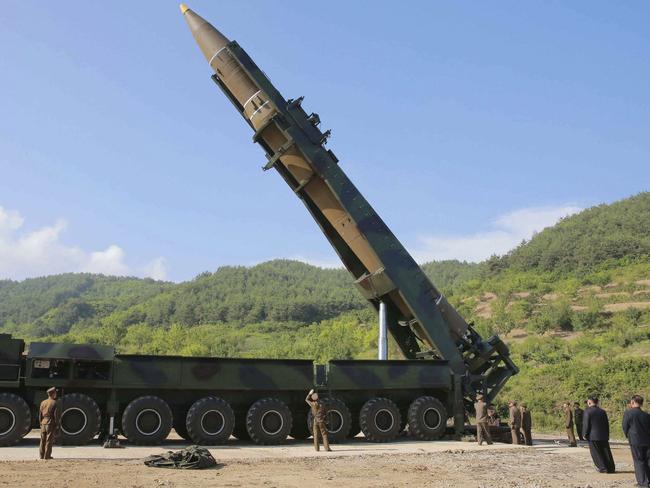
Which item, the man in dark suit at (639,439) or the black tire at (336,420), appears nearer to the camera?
the man in dark suit at (639,439)

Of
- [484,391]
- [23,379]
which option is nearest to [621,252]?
[484,391]

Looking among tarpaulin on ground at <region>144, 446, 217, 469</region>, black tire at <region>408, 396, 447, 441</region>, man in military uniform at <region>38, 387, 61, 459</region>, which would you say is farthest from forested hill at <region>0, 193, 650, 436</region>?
man in military uniform at <region>38, 387, 61, 459</region>

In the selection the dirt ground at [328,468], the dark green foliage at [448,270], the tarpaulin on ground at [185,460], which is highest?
the dark green foliage at [448,270]

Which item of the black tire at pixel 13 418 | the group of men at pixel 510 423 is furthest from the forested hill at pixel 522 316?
the black tire at pixel 13 418

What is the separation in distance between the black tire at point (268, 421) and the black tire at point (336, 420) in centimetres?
48

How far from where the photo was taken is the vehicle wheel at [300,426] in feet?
37.7

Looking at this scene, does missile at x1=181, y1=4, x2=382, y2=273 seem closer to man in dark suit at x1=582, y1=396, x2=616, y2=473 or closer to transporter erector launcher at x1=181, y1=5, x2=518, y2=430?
transporter erector launcher at x1=181, y1=5, x2=518, y2=430

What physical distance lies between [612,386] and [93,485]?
18.3m

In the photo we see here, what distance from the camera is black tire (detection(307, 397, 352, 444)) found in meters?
11.1

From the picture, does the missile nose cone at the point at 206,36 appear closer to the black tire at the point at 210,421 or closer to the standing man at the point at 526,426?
the black tire at the point at 210,421

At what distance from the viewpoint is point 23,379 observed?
31.9ft

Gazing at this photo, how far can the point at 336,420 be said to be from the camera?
11.2 m

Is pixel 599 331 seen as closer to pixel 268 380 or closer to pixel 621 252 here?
pixel 621 252

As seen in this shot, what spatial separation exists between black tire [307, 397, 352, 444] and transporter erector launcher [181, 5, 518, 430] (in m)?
1.98
